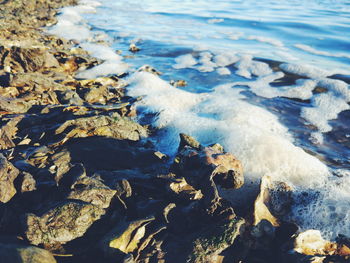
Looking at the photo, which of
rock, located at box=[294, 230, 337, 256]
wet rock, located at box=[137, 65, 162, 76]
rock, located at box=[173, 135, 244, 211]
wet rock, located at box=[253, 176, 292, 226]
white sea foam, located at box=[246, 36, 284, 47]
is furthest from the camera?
white sea foam, located at box=[246, 36, 284, 47]

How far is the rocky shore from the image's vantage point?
2.96m

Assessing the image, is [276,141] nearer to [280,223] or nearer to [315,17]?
[280,223]

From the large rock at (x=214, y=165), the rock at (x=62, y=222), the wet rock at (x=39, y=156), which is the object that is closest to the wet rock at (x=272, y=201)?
the large rock at (x=214, y=165)

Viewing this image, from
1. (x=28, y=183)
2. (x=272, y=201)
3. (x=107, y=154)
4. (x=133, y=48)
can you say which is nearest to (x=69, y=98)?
(x=107, y=154)

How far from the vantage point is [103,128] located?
514 centimetres

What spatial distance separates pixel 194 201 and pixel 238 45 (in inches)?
428

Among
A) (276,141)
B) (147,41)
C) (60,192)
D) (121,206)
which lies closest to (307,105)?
(276,141)

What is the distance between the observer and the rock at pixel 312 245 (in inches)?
122

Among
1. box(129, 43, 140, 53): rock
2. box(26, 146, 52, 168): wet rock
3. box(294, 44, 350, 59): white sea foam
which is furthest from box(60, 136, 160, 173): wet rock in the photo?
box(294, 44, 350, 59): white sea foam

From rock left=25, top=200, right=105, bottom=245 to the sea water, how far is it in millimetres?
2033

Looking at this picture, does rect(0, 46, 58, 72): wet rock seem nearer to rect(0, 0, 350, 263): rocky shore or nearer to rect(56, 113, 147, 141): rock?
rect(0, 0, 350, 263): rocky shore

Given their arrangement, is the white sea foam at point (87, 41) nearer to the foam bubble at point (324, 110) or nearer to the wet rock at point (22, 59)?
the wet rock at point (22, 59)

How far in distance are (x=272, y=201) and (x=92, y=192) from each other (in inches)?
94.9

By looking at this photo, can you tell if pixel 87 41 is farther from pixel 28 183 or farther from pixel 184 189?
pixel 184 189
